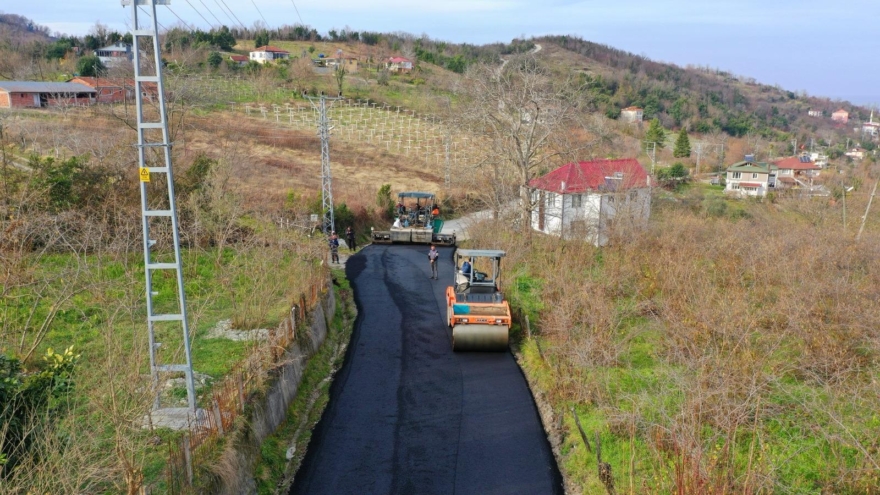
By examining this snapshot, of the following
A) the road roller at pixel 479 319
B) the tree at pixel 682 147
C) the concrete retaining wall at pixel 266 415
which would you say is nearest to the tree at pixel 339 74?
the tree at pixel 682 147

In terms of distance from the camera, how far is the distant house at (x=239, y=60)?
8044 centimetres

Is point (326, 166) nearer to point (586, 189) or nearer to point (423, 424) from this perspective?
point (586, 189)

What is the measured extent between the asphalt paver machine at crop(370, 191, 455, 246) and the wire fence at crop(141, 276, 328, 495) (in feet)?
58.5

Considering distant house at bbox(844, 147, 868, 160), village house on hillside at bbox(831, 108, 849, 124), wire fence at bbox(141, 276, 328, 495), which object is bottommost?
wire fence at bbox(141, 276, 328, 495)

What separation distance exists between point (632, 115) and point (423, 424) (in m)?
93.7

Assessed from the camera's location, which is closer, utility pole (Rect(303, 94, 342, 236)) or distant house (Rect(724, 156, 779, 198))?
utility pole (Rect(303, 94, 342, 236))

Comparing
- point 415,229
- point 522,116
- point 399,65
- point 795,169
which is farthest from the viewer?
point 399,65

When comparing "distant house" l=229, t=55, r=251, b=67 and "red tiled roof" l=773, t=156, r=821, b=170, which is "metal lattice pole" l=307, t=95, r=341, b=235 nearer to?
"distant house" l=229, t=55, r=251, b=67

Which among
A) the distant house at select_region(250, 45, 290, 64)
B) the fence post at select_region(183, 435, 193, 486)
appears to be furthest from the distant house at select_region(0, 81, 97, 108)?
the fence post at select_region(183, 435, 193, 486)

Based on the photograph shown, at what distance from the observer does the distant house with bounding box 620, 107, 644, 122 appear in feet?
318

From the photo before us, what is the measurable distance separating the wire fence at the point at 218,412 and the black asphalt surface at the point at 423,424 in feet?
5.22

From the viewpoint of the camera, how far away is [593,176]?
1435 inches

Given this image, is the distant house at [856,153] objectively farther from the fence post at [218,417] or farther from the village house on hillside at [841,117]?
the fence post at [218,417]

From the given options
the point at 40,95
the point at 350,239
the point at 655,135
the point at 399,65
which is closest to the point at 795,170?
the point at 655,135
